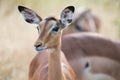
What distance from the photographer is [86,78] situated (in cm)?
805

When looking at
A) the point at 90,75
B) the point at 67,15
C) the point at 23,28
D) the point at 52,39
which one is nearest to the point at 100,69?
the point at 90,75

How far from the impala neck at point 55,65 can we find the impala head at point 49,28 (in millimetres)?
84

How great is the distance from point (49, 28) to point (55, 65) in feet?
1.26

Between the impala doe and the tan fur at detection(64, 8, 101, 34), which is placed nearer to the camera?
the impala doe

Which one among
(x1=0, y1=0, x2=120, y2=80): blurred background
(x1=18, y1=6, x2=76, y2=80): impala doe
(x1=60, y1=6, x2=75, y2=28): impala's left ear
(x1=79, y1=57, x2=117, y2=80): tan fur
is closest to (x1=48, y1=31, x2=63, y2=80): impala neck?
(x1=18, y1=6, x2=76, y2=80): impala doe

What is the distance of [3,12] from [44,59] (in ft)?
11.6

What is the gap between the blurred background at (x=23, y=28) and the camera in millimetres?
8625

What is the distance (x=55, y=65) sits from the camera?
20.0 ft


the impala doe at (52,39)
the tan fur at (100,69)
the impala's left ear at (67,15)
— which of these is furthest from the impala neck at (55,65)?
the tan fur at (100,69)

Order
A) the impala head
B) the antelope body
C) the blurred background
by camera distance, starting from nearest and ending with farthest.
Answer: the impala head, the antelope body, the blurred background

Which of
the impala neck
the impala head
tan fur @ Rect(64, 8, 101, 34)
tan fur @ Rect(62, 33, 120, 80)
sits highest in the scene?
the impala head

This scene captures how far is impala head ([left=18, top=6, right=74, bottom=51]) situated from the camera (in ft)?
19.1

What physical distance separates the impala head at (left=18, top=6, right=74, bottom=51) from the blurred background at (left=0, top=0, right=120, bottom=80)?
1798 mm

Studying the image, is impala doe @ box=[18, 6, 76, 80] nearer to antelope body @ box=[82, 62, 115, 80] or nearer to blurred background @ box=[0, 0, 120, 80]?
antelope body @ box=[82, 62, 115, 80]
